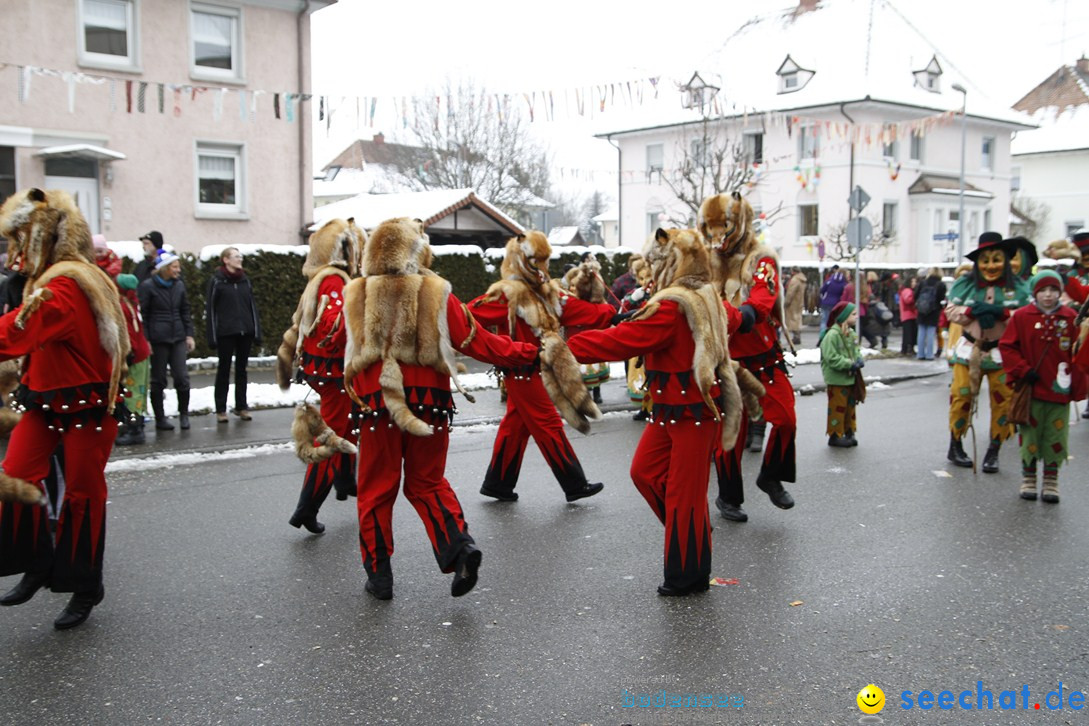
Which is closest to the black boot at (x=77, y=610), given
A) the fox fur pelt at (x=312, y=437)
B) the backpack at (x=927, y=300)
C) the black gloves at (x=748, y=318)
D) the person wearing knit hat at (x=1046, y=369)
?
the fox fur pelt at (x=312, y=437)

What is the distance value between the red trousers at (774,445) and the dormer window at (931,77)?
3762cm

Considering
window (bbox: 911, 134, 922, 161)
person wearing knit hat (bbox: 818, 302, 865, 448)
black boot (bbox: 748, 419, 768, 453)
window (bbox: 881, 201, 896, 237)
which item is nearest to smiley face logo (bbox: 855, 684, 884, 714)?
black boot (bbox: 748, 419, 768, 453)

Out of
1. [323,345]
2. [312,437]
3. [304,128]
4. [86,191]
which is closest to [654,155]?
[304,128]

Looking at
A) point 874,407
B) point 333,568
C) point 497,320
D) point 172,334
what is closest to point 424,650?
point 333,568

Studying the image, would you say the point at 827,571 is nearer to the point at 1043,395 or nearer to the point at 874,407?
the point at 1043,395

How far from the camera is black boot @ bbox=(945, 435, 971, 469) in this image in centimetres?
871

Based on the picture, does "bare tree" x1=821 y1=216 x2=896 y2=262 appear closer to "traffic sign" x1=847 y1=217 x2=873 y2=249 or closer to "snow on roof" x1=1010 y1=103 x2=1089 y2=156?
"snow on roof" x1=1010 y1=103 x2=1089 y2=156

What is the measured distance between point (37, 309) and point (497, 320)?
321 centimetres

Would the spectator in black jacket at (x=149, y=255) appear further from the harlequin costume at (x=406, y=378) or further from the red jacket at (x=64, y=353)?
the harlequin costume at (x=406, y=378)

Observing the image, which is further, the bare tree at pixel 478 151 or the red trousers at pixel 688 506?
the bare tree at pixel 478 151

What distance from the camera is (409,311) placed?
16.1 ft

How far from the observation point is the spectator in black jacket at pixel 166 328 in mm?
10273

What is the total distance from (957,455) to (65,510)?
278 inches

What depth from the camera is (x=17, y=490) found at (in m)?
4.61
